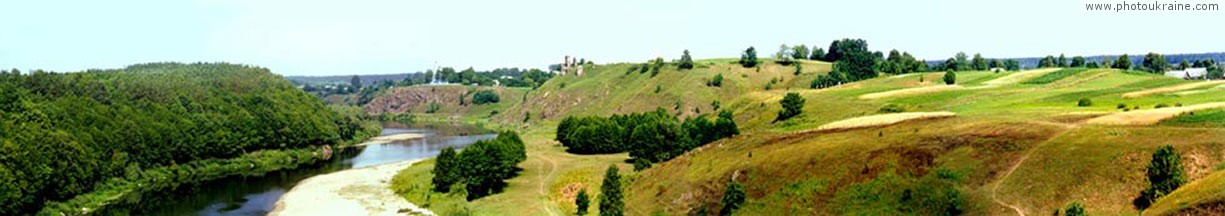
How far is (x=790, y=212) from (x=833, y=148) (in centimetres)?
1159

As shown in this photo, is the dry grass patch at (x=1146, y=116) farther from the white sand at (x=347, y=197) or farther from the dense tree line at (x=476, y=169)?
the white sand at (x=347, y=197)

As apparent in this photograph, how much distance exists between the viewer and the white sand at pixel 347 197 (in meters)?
94.0

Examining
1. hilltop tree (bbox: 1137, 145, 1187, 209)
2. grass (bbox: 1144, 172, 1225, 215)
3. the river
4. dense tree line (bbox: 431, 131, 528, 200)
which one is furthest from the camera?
dense tree line (bbox: 431, 131, 528, 200)

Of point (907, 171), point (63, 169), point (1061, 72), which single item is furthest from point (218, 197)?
point (1061, 72)

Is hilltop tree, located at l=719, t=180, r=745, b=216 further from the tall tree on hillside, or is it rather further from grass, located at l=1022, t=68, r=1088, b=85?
the tall tree on hillside

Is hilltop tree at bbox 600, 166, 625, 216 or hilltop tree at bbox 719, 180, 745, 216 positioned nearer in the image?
hilltop tree at bbox 719, 180, 745, 216

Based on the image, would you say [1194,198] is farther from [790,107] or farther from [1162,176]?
[790,107]

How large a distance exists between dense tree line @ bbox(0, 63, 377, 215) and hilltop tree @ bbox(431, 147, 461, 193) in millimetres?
38794

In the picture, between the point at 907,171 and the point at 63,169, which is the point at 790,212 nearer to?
the point at 907,171

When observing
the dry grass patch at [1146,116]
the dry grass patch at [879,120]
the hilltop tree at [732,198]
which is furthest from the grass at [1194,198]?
the dry grass patch at [879,120]

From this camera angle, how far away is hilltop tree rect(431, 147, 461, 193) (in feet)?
332

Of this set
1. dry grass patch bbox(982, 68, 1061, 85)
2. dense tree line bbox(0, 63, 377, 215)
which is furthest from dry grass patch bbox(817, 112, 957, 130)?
dense tree line bbox(0, 63, 377, 215)

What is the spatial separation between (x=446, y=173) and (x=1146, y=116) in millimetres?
68607

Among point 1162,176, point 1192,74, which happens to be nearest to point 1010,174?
point 1162,176
